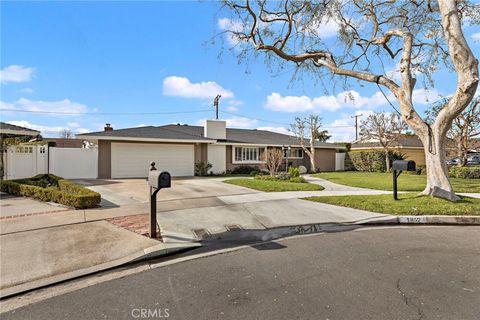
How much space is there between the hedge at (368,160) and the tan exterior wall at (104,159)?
20.4 m

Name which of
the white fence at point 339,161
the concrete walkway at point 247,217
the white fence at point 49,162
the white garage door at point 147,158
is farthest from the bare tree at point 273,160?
the white fence at point 339,161

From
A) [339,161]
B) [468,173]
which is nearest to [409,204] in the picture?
[468,173]

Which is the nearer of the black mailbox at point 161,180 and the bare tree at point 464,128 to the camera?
the black mailbox at point 161,180

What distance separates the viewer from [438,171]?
8.70m

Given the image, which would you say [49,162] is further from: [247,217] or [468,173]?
[468,173]

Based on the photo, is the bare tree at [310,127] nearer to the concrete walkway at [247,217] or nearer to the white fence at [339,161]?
the white fence at [339,161]

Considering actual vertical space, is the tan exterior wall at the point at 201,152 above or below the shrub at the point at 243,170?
above

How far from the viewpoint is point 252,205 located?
27.4ft

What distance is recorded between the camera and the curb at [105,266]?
3.41 m

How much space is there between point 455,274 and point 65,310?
475 cm

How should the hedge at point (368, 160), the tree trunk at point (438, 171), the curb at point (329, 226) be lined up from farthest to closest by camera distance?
the hedge at point (368, 160)
the tree trunk at point (438, 171)
the curb at point (329, 226)

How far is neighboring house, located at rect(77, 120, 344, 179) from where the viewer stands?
16047mm

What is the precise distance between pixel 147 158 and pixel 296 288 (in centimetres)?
1531

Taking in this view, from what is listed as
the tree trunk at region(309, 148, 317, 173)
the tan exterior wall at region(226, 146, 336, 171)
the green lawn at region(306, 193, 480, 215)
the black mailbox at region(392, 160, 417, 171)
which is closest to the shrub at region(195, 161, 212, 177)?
the tan exterior wall at region(226, 146, 336, 171)
